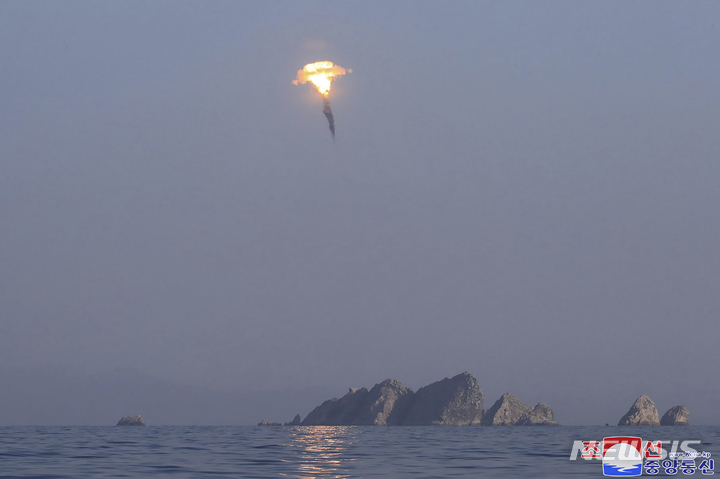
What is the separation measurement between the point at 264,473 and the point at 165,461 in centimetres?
1265

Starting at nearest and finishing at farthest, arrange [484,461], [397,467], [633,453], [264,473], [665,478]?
[665,478]
[264,473]
[397,467]
[633,453]
[484,461]

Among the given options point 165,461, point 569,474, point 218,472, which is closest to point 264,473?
point 218,472

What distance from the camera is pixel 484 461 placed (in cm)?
4994

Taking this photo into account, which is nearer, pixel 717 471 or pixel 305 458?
pixel 717 471

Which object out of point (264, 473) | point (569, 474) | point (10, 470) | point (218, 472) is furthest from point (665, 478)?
point (10, 470)

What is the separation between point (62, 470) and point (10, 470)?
8.85 feet

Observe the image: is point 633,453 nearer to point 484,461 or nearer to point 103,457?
point 484,461

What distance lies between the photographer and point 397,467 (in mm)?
43281

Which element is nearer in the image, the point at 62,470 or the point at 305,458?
the point at 62,470

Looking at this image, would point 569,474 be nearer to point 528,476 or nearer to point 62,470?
point 528,476

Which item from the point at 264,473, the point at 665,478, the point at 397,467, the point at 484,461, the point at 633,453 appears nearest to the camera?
the point at 665,478

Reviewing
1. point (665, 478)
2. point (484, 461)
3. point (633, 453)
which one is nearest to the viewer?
point (665, 478)

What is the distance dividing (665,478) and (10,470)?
34227 mm

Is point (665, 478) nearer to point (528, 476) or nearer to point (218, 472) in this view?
point (528, 476)
